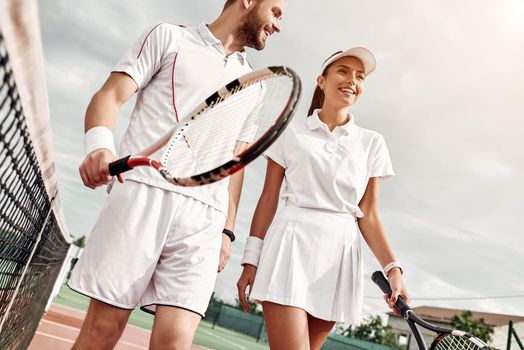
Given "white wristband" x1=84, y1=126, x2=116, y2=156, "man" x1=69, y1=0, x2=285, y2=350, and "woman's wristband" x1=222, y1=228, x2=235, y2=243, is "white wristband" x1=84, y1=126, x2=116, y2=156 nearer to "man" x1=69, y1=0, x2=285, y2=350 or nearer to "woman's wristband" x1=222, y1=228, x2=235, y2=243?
"man" x1=69, y1=0, x2=285, y2=350

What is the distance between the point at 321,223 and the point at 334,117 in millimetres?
596

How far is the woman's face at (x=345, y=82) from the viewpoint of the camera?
2.77 m

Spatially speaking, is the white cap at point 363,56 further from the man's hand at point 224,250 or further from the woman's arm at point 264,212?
the man's hand at point 224,250

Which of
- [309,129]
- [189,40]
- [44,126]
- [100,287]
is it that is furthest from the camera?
[309,129]

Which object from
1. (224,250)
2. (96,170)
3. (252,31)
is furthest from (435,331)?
(96,170)

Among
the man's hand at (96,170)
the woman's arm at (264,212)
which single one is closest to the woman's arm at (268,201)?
the woman's arm at (264,212)

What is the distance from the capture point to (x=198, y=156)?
2186 mm

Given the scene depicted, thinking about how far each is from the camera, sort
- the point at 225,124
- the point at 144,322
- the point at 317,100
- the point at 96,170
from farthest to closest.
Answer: the point at 144,322 → the point at 317,100 → the point at 225,124 → the point at 96,170

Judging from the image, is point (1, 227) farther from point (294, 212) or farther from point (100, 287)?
point (294, 212)

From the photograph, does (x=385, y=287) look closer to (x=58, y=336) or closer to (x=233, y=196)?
(x=233, y=196)

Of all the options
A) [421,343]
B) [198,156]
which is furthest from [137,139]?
[421,343]

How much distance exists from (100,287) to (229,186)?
0.81m

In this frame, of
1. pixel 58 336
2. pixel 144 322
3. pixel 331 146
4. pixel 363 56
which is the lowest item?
pixel 58 336

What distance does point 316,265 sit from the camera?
2557 mm
